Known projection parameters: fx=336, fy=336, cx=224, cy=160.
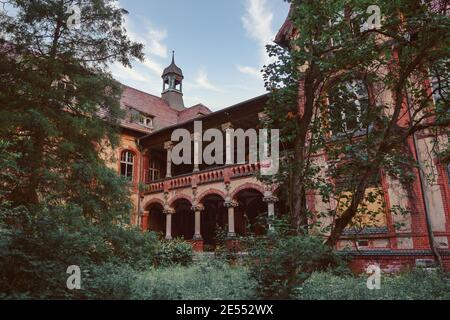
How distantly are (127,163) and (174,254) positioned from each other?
8283 millimetres

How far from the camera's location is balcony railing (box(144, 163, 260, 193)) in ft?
50.8

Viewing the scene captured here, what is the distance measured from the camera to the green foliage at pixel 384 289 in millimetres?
6027

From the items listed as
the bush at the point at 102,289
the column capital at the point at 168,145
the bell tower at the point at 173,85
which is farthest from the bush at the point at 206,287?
the bell tower at the point at 173,85

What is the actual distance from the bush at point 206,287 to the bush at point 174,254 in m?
3.47

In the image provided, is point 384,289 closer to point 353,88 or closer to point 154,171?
point 353,88

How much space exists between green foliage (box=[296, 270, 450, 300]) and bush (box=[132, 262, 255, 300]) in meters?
1.07

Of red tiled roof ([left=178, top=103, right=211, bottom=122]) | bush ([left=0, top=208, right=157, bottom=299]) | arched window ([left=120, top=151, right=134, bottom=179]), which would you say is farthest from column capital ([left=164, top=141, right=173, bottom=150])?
bush ([left=0, top=208, right=157, bottom=299])

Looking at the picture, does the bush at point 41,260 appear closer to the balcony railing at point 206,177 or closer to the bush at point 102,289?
the bush at point 102,289

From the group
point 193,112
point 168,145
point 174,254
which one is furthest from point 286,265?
point 193,112

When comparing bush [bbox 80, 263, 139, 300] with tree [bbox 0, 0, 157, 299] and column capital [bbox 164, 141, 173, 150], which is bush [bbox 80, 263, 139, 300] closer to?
tree [bbox 0, 0, 157, 299]
